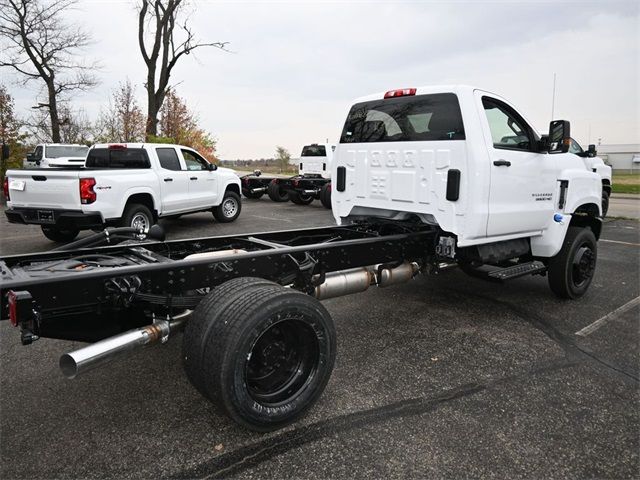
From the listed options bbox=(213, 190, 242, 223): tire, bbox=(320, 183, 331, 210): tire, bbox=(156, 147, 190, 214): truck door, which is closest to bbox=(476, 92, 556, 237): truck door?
bbox=(156, 147, 190, 214): truck door

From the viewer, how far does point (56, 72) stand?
25.8m

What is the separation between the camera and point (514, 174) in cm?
454

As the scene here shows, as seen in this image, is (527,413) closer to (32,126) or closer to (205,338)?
(205,338)

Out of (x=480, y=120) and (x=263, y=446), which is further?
(x=480, y=120)

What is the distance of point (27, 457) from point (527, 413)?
9.89 feet

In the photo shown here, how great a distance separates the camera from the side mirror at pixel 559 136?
460cm

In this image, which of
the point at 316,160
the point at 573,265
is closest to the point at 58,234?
the point at 573,265

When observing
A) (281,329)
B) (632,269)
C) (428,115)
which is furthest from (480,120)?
(632,269)

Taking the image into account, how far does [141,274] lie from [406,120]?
10.2 feet

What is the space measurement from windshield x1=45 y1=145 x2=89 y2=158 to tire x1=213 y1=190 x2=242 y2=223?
944 cm

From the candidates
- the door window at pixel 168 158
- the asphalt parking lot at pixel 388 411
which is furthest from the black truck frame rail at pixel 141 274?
the door window at pixel 168 158

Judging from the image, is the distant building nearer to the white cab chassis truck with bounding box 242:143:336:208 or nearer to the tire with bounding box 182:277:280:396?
the white cab chassis truck with bounding box 242:143:336:208

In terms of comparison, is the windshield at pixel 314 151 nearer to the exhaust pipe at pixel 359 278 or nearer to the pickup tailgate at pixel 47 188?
the pickup tailgate at pixel 47 188

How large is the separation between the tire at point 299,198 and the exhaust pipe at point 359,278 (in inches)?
472
